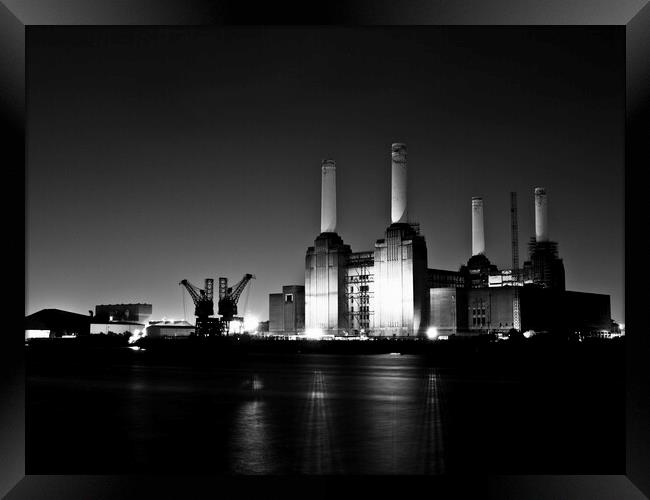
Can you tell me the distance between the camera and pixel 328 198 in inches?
3922

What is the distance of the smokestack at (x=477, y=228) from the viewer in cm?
10712

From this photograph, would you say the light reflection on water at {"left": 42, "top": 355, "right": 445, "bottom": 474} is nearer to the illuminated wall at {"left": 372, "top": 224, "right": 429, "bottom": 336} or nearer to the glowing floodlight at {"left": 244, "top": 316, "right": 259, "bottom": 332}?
the illuminated wall at {"left": 372, "top": 224, "right": 429, "bottom": 336}

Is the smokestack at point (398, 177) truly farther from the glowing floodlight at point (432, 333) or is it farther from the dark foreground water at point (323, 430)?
the dark foreground water at point (323, 430)

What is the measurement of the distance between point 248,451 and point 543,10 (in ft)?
19.3

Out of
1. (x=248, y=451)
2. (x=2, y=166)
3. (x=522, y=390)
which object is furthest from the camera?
(x=522, y=390)

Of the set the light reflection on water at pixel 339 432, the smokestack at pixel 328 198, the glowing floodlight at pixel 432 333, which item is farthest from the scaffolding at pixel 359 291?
the light reflection on water at pixel 339 432

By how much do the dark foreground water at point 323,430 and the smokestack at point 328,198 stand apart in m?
77.4

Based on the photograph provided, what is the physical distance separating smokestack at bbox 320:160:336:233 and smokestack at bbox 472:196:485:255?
20.4 m

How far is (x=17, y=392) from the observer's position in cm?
675

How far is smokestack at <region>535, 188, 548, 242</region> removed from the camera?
341 feet

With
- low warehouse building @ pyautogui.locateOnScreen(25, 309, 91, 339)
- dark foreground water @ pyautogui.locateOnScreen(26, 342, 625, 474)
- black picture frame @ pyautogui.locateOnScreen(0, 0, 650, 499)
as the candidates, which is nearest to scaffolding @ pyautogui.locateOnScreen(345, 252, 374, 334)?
low warehouse building @ pyautogui.locateOnScreen(25, 309, 91, 339)

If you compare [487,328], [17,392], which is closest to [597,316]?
[487,328]

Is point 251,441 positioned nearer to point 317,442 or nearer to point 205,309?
point 317,442

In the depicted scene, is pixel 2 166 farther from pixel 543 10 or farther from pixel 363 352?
pixel 363 352
